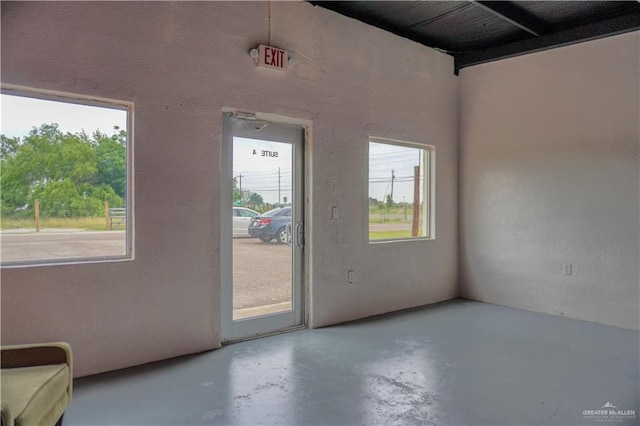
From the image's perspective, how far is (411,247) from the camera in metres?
5.21

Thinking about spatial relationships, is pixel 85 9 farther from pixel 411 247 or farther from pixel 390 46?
pixel 411 247

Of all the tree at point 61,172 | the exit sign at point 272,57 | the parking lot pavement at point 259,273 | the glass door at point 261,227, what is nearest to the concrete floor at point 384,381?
the glass door at point 261,227

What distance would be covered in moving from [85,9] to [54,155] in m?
1.06

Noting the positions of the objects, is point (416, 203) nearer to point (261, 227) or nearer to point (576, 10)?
point (261, 227)

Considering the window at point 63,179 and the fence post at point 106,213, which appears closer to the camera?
the window at point 63,179

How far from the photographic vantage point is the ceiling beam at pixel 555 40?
14.2ft

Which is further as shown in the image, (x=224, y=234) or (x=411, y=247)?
(x=411, y=247)

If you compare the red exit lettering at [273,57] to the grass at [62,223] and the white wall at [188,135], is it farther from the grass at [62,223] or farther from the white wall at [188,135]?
the grass at [62,223]

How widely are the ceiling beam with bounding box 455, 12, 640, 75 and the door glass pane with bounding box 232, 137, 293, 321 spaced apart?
2.94 m

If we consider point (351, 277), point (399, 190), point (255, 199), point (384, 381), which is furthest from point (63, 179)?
point (399, 190)

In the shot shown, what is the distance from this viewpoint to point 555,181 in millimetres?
4867

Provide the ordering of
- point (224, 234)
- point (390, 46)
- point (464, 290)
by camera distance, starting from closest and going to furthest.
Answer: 1. point (224, 234)
2. point (390, 46)
3. point (464, 290)

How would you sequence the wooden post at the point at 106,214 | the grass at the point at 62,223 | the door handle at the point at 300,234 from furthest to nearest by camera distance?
the door handle at the point at 300,234, the wooden post at the point at 106,214, the grass at the point at 62,223

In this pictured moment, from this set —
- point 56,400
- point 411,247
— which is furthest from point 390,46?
point 56,400
